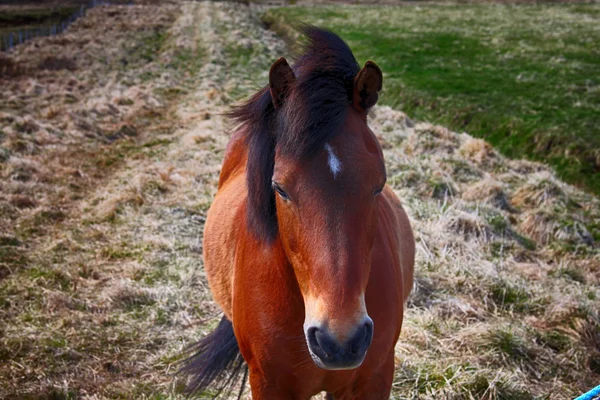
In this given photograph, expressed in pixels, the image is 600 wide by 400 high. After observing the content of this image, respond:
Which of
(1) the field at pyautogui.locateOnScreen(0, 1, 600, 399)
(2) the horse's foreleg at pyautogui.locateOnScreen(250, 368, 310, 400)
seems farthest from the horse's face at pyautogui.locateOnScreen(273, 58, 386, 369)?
(1) the field at pyautogui.locateOnScreen(0, 1, 600, 399)

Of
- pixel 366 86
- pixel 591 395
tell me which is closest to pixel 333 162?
pixel 366 86

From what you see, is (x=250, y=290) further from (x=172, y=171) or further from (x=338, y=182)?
(x=172, y=171)

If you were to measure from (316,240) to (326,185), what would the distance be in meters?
0.23

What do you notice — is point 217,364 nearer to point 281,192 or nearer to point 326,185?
point 281,192

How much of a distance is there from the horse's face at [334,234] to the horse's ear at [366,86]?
161 millimetres

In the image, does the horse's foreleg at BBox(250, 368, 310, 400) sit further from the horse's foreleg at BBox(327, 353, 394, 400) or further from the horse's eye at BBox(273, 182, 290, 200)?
the horse's eye at BBox(273, 182, 290, 200)

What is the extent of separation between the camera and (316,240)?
78.0 inches

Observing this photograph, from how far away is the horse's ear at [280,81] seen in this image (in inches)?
87.4

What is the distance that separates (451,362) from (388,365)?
1.69m

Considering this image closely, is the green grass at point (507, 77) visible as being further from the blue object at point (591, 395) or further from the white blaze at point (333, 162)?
the white blaze at point (333, 162)

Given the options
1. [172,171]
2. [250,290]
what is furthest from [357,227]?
[172,171]

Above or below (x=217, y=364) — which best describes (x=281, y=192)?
above

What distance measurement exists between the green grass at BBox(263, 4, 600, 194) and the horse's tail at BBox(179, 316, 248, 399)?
7.55 m

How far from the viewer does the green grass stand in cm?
1016
